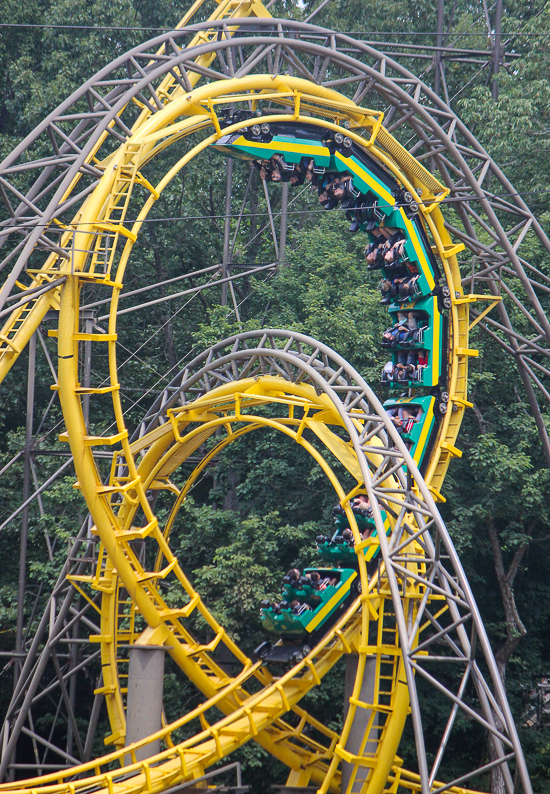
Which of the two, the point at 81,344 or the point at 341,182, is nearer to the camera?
the point at 341,182

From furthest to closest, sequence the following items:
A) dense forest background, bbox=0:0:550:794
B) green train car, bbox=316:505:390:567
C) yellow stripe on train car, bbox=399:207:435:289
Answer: dense forest background, bbox=0:0:550:794 < yellow stripe on train car, bbox=399:207:435:289 < green train car, bbox=316:505:390:567

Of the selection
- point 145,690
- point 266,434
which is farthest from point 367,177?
point 145,690

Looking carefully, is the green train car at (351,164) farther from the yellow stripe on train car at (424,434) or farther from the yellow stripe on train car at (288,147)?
the yellow stripe on train car at (424,434)

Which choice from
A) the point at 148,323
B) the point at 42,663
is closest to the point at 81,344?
the point at 148,323

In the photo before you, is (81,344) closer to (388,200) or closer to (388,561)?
(388,200)

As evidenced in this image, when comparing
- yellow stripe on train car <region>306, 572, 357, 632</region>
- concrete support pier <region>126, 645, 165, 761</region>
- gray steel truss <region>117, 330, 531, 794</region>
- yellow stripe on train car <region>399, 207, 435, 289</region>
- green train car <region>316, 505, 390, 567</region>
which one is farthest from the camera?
yellow stripe on train car <region>399, 207, 435, 289</region>

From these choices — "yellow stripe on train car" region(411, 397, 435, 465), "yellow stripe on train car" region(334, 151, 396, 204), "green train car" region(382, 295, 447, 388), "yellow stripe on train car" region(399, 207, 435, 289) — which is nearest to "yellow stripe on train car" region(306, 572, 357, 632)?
"yellow stripe on train car" region(411, 397, 435, 465)

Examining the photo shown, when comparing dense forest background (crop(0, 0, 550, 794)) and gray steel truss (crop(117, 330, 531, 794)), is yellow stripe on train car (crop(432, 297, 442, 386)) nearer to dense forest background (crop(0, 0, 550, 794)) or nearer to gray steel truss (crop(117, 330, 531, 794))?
gray steel truss (crop(117, 330, 531, 794))

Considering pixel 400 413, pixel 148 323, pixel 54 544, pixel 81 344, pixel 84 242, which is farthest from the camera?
pixel 148 323
